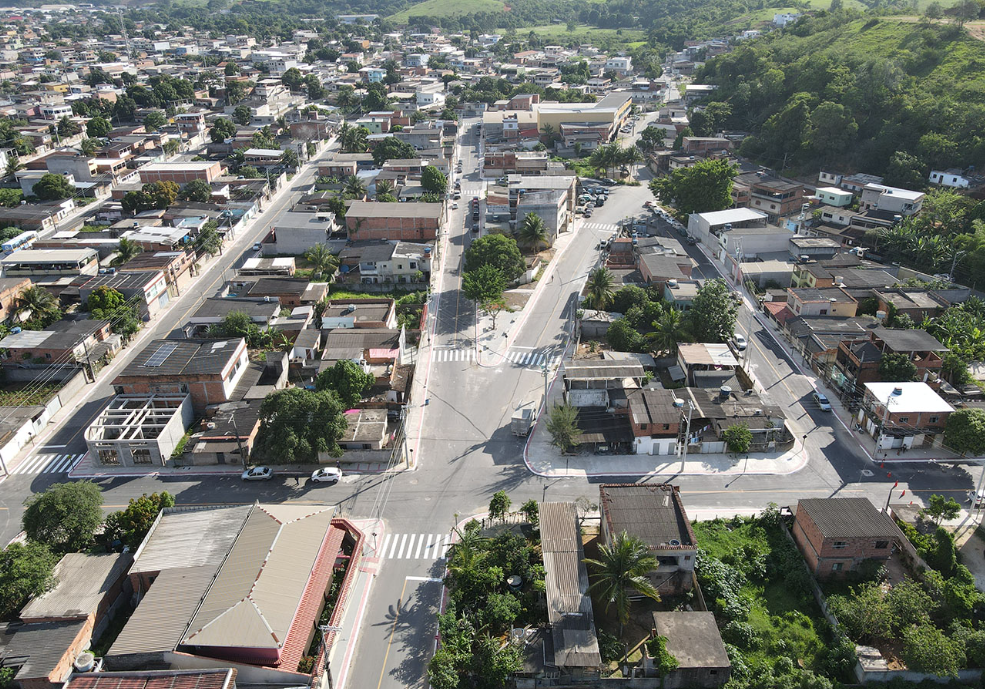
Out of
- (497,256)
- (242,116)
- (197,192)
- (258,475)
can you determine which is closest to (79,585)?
(258,475)

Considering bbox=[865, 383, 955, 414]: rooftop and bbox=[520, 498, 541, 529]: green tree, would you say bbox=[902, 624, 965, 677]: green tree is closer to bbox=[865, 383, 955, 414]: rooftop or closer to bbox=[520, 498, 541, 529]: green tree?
bbox=[520, 498, 541, 529]: green tree

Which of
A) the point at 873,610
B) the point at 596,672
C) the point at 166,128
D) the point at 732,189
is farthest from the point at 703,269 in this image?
the point at 166,128

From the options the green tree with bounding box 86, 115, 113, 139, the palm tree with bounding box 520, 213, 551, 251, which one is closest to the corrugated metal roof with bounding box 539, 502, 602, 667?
the palm tree with bounding box 520, 213, 551, 251

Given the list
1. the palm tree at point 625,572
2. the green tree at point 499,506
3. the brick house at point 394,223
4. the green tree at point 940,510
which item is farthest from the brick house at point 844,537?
the brick house at point 394,223

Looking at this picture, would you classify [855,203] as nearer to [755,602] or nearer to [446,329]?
[446,329]

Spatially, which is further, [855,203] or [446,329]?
[855,203]
